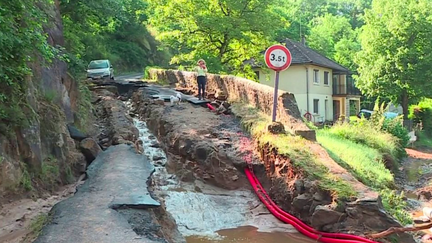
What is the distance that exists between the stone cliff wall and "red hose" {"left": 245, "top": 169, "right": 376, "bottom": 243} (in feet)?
13.7

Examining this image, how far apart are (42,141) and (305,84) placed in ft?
91.3

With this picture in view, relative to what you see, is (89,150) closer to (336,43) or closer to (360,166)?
(360,166)

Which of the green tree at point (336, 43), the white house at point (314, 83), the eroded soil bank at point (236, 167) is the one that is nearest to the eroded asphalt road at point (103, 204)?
the eroded soil bank at point (236, 167)

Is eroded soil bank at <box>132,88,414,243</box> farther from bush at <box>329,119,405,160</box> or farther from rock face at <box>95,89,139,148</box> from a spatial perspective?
bush at <box>329,119,405,160</box>

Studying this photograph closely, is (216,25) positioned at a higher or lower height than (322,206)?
higher

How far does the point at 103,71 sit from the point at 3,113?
20003 mm

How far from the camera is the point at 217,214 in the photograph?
9.17m

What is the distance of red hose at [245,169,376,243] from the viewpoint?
7304 mm

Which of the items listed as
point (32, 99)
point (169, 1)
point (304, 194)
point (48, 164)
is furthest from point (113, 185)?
point (169, 1)

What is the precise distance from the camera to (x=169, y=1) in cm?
2461

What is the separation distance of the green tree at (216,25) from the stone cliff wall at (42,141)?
510 inches

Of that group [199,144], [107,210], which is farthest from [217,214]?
[107,210]

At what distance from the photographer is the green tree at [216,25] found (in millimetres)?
23484

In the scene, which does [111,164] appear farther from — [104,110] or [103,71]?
[103,71]
